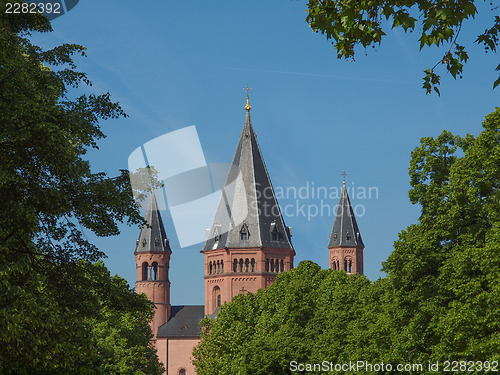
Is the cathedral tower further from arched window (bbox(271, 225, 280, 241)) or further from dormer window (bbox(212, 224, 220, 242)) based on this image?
dormer window (bbox(212, 224, 220, 242))

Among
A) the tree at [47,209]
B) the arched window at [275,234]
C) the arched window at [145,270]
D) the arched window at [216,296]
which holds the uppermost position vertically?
the arched window at [275,234]

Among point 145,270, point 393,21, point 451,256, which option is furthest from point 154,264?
point 393,21

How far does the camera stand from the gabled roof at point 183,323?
132250 mm

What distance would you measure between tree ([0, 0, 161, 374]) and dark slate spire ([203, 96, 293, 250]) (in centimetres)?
9080

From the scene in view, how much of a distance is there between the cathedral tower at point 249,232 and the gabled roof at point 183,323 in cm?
1564

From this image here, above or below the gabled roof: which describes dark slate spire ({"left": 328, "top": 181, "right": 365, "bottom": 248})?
above

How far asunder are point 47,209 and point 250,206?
96109 mm

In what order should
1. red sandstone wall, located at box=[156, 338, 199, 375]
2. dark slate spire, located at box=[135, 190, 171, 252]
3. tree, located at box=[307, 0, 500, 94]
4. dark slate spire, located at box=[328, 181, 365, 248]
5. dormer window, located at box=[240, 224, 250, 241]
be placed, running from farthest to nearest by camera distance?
1. dark slate spire, located at box=[328, 181, 365, 248]
2. dark slate spire, located at box=[135, 190, 171, 252]
3. red sandstone wall, located at box=[156, 338, 199, 375]
4. dormer window, located at box=[240, 224, 250, 241]
5. tree, located at box=[307, 0, 500, 94]

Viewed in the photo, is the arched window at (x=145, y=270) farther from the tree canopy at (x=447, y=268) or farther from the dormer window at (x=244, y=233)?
the tree canopy at (x=447, y=268)

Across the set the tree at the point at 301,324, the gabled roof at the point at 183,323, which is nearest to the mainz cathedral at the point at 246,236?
the gabled roof at the point at 183,323

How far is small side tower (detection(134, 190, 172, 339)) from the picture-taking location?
436 ft

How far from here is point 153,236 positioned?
440 feet

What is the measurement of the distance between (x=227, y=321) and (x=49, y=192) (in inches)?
2371

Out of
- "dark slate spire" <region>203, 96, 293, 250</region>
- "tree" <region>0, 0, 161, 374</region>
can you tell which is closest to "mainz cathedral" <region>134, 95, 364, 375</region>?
"dark slate spire" <region>203, 96, 293, 250</region>
